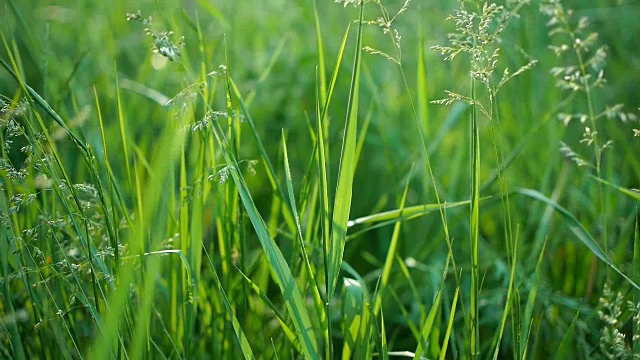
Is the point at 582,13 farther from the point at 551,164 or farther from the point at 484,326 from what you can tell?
the point at 484,326

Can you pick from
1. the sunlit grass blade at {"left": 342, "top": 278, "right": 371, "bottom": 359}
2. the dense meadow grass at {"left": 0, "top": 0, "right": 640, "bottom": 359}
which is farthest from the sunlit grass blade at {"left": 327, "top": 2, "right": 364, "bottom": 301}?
the sunlit grass blade at {"left": 342, "top": 278, "right": 371, "bottom": 359}

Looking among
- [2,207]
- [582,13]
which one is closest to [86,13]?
[582,13]

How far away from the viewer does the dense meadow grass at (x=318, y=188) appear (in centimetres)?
99

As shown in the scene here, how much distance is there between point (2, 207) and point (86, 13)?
195 centimetres

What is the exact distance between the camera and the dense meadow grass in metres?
0.99

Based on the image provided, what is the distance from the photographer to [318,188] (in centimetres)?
135

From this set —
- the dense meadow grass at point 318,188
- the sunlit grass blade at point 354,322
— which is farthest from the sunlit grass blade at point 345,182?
the sunlit grass blade at point 354,322

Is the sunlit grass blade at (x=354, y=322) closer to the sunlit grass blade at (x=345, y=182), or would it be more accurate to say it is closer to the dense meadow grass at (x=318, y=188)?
the dense meadow grass at (x=318, y=188)

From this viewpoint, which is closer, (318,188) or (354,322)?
(354,322)

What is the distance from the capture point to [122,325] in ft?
3.47

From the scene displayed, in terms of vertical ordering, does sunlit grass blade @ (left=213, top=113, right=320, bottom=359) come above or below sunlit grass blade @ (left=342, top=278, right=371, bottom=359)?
above

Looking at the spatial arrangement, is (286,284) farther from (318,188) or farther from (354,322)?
(318,188)

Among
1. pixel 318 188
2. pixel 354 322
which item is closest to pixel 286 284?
pixel 354 322

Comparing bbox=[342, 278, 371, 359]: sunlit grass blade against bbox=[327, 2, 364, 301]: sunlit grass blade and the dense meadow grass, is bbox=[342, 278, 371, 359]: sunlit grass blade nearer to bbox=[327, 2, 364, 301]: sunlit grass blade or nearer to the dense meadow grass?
the dense meadow grass
